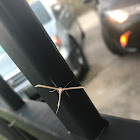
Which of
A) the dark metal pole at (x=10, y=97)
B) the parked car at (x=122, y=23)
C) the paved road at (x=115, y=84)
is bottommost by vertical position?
the paved road at (x=115, y=84)

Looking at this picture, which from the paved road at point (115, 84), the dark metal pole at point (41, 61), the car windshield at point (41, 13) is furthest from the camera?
the car windshield at point (41, 13)

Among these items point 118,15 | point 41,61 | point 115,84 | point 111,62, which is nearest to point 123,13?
point 118,15

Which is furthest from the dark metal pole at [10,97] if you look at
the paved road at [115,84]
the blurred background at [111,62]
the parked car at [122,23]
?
the parked car at [122,23]

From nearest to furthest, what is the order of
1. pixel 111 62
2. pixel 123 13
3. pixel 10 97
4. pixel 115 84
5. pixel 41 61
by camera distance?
1. pixel 41 61
2. pixel 10 97
3. pixel 123 13
4. pixel 115 84
5. pixel 111 62

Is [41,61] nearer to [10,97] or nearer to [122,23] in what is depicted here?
[10,97]

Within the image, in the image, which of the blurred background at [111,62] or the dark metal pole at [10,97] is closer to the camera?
the dark metal pole at [10,97]

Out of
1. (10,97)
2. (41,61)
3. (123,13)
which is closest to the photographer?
(41,61)

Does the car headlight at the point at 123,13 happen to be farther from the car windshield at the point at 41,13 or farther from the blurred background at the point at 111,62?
the car windshield at the point at 41,13

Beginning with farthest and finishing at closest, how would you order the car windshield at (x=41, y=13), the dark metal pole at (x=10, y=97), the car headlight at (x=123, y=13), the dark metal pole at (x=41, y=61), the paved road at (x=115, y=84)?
1. the car windshield at (x=41, y=13)
2. the car headlight at (x=123, y=13)
3. the paved road at (x=115, y=84)
4. the dark metal pole at (x=10, y=97)
5. the dark metal pole at (x=41, y=61)
